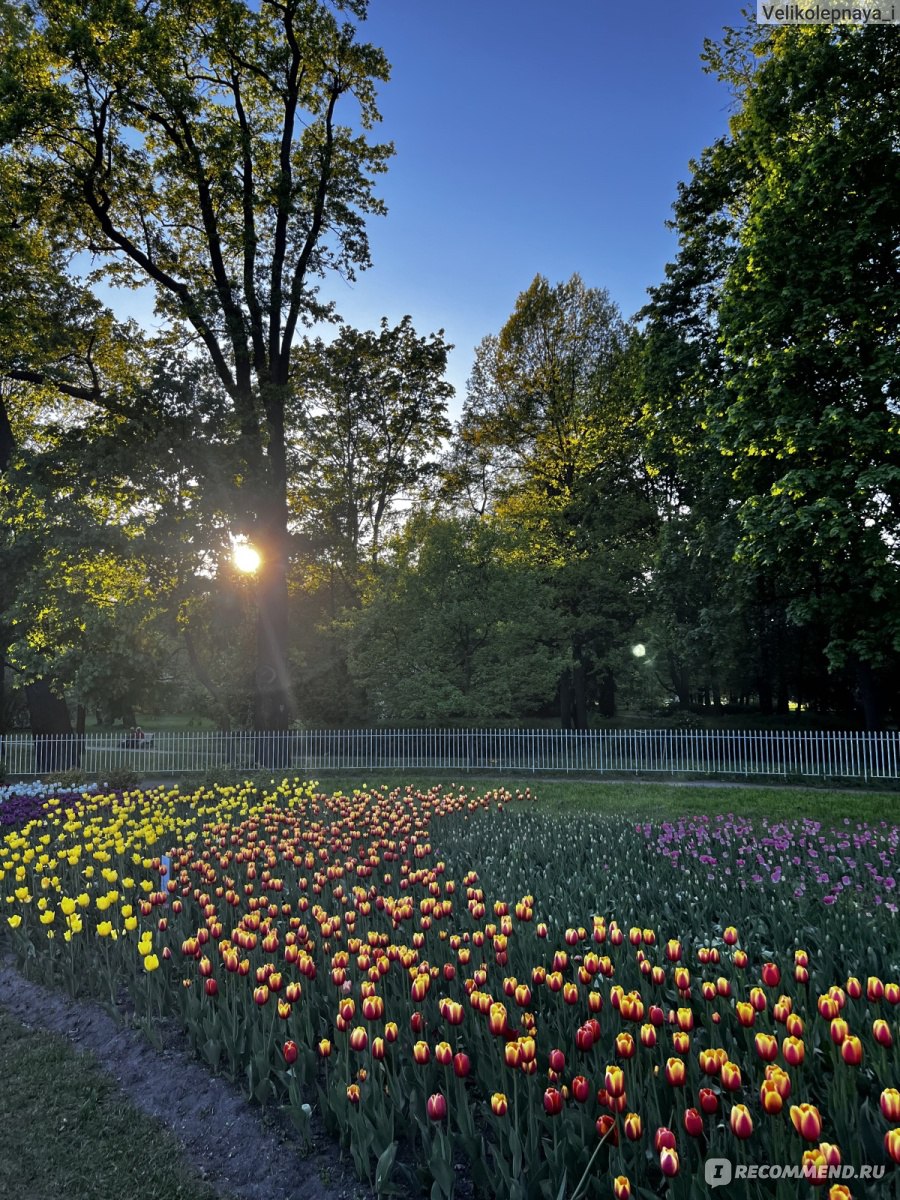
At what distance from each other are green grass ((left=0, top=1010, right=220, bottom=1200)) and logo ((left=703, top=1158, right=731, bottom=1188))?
2.17 m

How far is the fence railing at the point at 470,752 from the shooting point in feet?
54.3

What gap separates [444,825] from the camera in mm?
9258

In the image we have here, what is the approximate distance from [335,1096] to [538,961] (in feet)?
5.44

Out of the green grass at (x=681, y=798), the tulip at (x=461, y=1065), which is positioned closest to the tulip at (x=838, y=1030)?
the tulip at (x=461, y=1065)

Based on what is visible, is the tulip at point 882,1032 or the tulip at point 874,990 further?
the tulip at point 874,990

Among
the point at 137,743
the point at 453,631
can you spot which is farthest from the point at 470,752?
the point at 137,743

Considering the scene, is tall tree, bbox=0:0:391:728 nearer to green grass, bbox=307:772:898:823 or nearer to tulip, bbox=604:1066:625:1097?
green grass, bbox=307:772:898:823

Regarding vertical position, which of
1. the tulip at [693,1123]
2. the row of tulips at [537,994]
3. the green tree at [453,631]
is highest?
the green tree at [453,631]

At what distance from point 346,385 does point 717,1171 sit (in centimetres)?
2777

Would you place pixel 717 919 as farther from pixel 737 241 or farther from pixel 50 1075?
pixel 737 241

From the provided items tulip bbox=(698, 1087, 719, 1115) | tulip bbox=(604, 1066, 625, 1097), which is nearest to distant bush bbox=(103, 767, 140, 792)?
tulip bbox=(604, 1066, 625, 1097)

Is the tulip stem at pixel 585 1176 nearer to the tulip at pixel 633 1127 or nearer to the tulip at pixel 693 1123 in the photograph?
the tulip at pixel 633 1127

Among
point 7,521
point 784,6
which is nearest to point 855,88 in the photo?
point 784,6

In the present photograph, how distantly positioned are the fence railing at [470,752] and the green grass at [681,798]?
142cm
